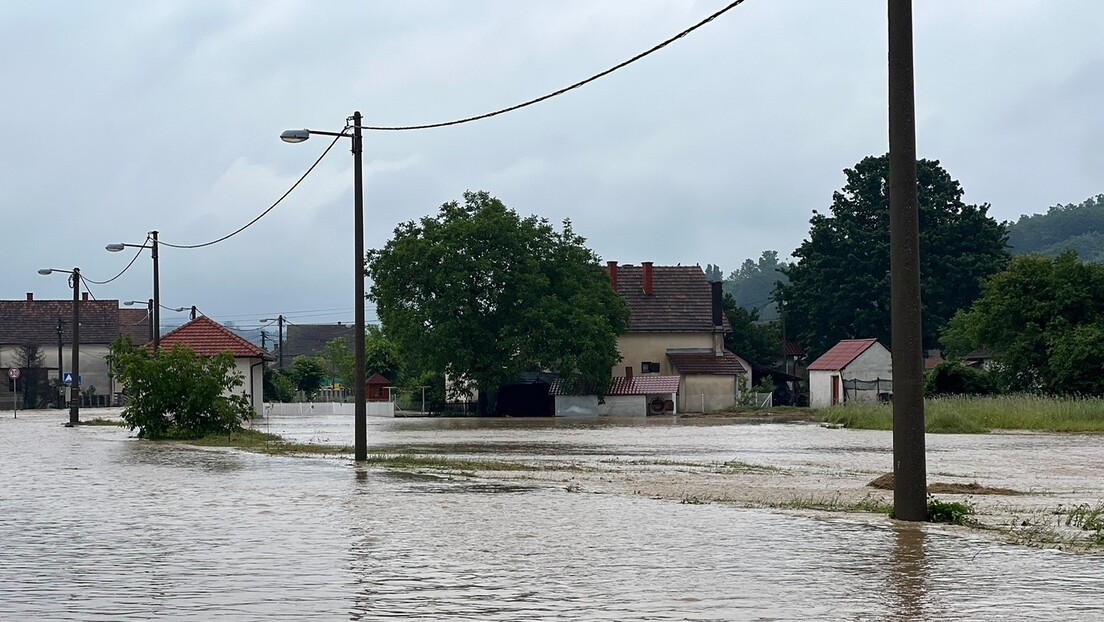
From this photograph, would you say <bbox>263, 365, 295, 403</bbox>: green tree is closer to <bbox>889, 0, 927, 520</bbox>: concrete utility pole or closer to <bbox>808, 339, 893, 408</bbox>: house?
<bbox>808, 339, 893, 408</bbox>: house

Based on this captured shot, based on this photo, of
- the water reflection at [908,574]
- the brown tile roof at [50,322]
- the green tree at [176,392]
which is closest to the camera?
the water reflection at [908,574]

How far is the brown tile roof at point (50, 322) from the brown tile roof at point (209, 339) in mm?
59376

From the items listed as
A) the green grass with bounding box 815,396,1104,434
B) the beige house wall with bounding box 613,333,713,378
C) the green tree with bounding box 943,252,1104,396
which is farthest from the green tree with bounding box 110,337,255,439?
the beige house wall with bounding box 613,333,713,378

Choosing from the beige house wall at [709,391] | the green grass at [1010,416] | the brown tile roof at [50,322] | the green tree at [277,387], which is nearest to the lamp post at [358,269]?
the green grass at [1010,416]

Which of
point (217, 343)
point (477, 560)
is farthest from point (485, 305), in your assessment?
point (477, 560)

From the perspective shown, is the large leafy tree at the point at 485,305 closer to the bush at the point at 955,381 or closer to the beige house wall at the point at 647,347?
the beige house wall at the point at 647,347

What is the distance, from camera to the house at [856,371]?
89938 mm

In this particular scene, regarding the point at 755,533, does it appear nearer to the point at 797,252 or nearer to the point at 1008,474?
the point at 1008,474

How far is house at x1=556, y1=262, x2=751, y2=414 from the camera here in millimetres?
90938

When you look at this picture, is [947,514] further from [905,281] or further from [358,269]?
[358,269]

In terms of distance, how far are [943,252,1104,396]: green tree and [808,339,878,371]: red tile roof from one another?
19.0m

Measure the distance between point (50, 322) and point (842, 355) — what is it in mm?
72698

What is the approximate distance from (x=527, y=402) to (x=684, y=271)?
19.9m

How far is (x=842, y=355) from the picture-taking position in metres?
92.4
